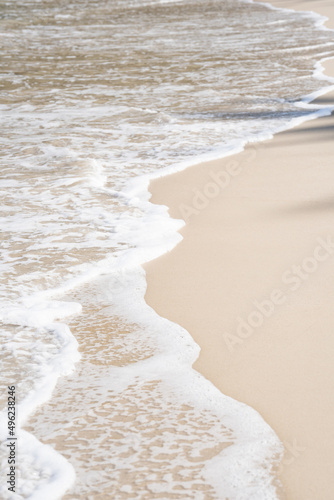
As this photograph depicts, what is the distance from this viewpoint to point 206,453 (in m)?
2.37

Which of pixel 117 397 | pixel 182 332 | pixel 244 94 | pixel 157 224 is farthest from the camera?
pixel 244 94

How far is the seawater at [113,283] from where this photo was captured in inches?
91.6

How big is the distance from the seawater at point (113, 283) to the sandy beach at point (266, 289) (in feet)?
0.30

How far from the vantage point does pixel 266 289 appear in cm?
356

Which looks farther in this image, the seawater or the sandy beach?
the sandy beach

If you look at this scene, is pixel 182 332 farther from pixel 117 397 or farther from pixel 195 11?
pixel 195 11

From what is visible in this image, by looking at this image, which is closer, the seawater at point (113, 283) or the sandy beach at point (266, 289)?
the seawater at point (113, 283)

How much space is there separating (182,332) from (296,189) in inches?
91.6

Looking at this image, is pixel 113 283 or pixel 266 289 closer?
pixel 266 289

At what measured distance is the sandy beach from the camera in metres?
2.53

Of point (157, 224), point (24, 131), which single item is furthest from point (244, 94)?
point (157, 224)

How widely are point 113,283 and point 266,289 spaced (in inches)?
33.7

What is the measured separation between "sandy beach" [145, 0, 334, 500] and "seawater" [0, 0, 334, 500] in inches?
3.6

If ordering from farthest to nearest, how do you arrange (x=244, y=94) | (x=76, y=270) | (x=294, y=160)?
(x=244, y=94) → (x=294, y=160) → (x=76, y=270)
